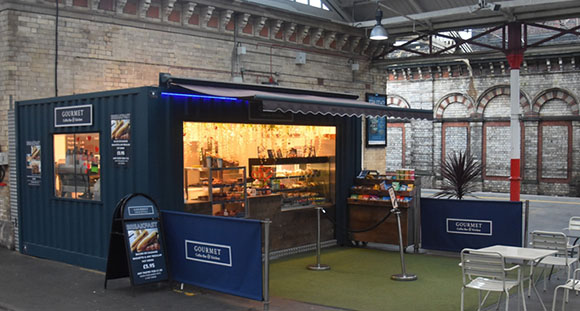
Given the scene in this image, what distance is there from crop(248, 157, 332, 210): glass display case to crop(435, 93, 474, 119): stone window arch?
1702 centimetres

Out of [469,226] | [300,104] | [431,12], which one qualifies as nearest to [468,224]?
[469,226]

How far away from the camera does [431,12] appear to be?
59.8 ft

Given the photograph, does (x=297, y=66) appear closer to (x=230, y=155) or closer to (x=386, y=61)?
(x=386, y=61)

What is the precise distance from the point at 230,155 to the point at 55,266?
12.3 ft

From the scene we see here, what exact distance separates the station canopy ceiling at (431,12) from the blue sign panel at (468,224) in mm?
6824

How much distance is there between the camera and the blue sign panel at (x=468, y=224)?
35.9ft

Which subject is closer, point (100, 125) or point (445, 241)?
point (100, 125)

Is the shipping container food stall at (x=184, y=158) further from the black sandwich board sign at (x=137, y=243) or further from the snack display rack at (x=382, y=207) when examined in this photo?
the black sandwich board sign at (x=137, y=243)

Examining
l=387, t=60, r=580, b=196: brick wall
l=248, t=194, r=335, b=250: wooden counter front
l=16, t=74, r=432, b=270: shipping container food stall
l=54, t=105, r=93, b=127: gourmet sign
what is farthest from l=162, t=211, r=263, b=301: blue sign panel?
l=387, t=60, r=580, b=196: brick wall

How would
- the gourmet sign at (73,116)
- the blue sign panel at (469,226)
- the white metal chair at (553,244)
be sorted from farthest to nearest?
the blue sign panel at (469,226) → the gourmet sign at (73,116) → the white metal chair at (553,244)

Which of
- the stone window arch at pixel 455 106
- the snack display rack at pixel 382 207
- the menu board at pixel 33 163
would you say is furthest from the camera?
the stone window arch at pixel 455 106

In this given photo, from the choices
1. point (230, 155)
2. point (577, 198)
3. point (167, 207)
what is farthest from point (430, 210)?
point (577, 198)

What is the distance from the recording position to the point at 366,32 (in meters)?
20.2

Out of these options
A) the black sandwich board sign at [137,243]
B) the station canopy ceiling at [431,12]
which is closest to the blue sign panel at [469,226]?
the black sandwich board sign at [137,243]
